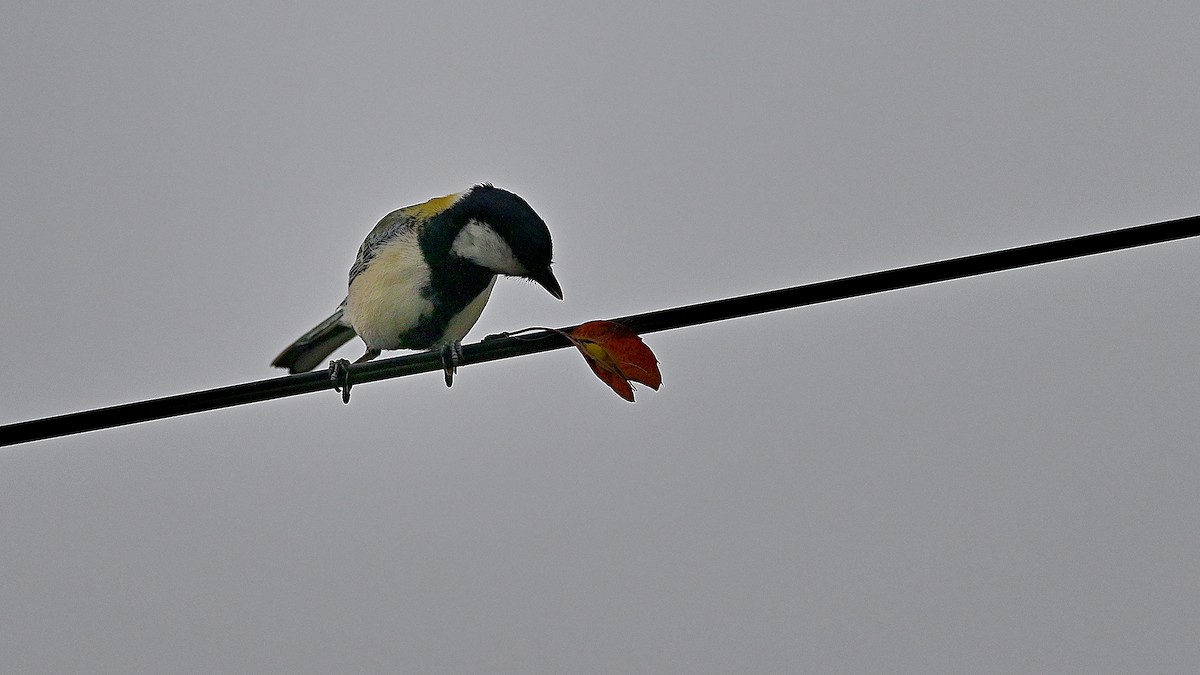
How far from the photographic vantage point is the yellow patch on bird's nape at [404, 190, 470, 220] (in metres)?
6.08

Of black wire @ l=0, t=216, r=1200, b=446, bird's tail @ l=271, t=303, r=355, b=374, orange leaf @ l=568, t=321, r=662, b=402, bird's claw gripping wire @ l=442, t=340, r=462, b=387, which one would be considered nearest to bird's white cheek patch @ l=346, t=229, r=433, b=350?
bird's tail @ l=271, t=303, r=355, b=374

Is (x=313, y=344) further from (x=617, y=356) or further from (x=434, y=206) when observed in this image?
(x=617, y=356)

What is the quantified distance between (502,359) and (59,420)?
126 cm

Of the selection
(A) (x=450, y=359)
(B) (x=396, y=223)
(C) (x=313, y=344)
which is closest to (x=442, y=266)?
(B) (x=396, y=223)

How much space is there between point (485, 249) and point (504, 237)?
0.53 ft

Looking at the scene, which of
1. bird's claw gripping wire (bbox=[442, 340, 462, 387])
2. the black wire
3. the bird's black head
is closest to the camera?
the black wire

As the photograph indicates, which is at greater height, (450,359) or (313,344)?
(313,344)

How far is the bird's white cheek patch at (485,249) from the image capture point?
5605mm

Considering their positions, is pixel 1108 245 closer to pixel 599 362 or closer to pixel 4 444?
pixel 599 362

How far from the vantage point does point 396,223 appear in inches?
252

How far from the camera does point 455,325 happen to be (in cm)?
601

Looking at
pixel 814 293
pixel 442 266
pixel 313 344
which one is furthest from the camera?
pixel 313 344

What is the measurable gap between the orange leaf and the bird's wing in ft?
6.52

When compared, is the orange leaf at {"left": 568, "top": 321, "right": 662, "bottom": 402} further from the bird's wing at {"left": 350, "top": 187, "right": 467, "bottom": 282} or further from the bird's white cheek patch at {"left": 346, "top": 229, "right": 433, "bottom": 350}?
the bird's wing at {"left": 350, "top": 187, "right": 467, "bottom": 282}
